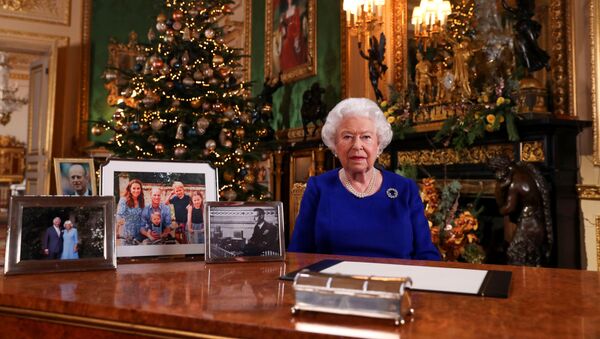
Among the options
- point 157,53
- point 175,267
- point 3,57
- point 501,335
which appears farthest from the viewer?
point 3,57

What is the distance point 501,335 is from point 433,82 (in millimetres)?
4996

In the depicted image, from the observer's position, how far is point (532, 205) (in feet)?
13.0

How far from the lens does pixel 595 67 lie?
4.16 m

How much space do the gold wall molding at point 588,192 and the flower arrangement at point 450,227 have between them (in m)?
0.92

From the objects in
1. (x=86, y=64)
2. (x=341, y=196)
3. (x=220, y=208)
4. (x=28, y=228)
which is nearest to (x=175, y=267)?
(x=220, y=208)

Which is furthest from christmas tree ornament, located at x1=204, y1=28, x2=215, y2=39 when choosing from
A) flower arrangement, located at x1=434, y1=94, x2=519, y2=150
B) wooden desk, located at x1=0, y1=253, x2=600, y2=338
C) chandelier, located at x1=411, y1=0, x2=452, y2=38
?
wooden desk, located at x1=0, y1=253, x2=600, y2=338

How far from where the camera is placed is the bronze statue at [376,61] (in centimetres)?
598

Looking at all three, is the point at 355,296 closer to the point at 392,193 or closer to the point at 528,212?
the point at 392,193

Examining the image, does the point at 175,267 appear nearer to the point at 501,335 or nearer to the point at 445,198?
the point at 501,335

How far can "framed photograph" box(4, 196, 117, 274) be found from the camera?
3.96ft

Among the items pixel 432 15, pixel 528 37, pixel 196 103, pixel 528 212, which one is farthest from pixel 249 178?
pixel 528 37

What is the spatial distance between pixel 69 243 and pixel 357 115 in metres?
1.10

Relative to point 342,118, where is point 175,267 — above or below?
below

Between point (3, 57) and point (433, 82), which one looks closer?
point (433, 82)
